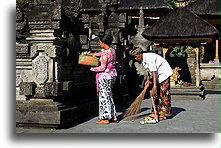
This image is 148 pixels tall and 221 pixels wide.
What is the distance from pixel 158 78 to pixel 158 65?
352mm

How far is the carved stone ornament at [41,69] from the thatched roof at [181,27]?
8252 millimetres

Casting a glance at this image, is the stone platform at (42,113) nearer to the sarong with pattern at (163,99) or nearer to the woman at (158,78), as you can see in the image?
the woman at (158,78)

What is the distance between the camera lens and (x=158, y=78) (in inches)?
307

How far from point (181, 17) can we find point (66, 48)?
8.64 m

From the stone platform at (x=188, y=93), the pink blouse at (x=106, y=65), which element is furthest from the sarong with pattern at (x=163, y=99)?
the stone platform at (x=188, y=93)

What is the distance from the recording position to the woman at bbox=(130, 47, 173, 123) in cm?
738

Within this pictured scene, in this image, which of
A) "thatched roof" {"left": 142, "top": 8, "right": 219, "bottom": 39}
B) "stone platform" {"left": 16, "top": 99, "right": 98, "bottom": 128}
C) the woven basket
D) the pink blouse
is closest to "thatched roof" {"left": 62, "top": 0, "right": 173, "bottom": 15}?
"thatched roof" {"left": 142, "top": 8, "right": 219, "bottom": 39}

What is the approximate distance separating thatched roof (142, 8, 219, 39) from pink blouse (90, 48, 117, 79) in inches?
292

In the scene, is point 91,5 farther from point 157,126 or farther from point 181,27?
point 157,126

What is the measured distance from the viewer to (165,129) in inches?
268

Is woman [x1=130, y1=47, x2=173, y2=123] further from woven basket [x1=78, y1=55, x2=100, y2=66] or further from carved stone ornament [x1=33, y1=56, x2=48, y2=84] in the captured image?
carved stone ornament [x1=33, y1=56, x2=48, y2=84]

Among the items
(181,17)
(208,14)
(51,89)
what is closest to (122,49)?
(181,17)

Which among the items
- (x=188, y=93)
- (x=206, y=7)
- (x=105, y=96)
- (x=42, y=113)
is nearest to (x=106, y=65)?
(x=105, y=96)

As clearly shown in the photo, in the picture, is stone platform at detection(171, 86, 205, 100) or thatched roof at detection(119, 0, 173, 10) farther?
thatched roof at detection(119, 0, 173, 10)
